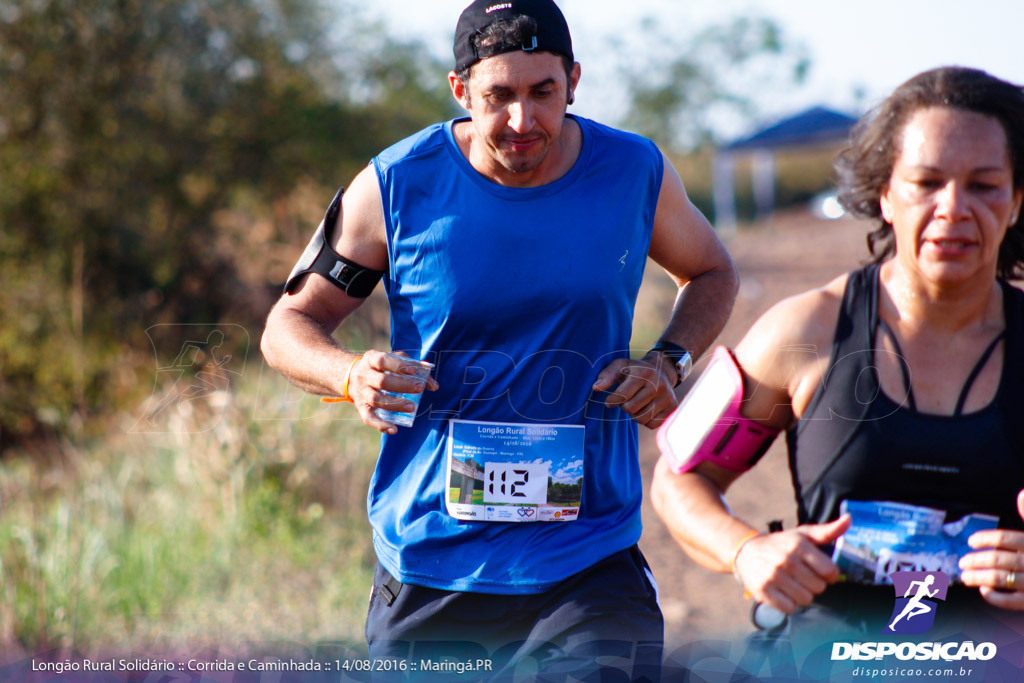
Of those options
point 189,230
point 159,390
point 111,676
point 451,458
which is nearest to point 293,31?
point 189,230

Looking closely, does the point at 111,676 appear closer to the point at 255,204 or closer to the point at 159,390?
the point at 159,390

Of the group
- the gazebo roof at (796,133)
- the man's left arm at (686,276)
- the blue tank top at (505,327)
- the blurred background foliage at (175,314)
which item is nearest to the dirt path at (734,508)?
the man's left arm at (686,276)

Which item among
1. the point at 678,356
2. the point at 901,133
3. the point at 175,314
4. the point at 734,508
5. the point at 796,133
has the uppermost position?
the point at 796,133

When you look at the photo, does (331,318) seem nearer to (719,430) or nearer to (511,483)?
(511,483)

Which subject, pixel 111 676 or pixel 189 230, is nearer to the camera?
pixel 111 676

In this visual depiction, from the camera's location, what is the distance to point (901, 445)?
2.29 metres

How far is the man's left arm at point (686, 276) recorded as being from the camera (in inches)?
112

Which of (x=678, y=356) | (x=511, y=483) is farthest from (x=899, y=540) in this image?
(x=511, y=483)

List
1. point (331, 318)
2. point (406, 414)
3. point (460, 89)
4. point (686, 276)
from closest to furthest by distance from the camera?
point (406, 414) < point (460, 89) < point (331, 318) < point (686, 276)

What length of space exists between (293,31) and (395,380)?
41.1 ft

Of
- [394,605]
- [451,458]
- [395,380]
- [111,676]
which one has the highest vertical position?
[395,380]

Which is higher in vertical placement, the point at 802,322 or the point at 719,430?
the point at 802,322

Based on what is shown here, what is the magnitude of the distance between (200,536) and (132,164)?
273 inches

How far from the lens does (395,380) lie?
2492 millimetres
